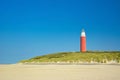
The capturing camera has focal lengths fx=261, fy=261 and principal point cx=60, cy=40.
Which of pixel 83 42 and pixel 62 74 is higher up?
pixel 83 42

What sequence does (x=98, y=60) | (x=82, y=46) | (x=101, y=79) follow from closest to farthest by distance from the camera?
(x=101, y=79) → (x=98, y=60) → (x=82, y=46)

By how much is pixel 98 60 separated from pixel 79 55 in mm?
6491

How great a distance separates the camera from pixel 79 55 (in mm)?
55031

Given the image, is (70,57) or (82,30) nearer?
(70,57)

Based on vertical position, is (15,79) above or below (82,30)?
below

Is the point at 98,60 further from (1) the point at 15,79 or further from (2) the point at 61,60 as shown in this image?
(1) the point at 15,79

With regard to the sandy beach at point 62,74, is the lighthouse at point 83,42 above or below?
above

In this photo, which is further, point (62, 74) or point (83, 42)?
point (83, 42)

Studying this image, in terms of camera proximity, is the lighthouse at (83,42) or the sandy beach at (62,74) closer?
the sandy beach at (62,74)

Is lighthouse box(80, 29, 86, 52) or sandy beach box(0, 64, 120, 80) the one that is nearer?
sandy beach box(0, 64, 120, 80)

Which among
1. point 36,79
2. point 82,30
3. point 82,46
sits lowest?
point 36,79

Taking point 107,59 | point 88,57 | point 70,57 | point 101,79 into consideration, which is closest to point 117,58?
point 107,59

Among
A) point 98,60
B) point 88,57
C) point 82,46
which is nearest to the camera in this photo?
point 98,60

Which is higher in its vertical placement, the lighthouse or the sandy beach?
the lighthouse
